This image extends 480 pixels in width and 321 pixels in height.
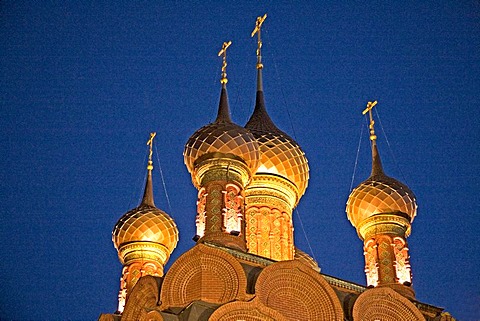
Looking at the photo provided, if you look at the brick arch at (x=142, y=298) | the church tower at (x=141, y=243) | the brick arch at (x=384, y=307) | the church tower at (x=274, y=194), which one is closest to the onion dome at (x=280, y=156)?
the church tower at (x=274, y=194)

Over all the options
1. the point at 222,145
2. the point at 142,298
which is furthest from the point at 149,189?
the point at 142,298

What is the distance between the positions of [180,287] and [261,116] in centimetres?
549

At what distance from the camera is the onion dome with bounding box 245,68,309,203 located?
52.0ft

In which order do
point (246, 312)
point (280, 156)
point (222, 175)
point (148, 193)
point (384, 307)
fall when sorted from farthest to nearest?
point (148, 193), point (280, 156), point (222, 175), point (384, 307), point (246, 312)

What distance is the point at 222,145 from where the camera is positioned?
14.0 meters

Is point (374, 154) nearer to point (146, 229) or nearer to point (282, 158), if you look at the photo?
point (282, 158)

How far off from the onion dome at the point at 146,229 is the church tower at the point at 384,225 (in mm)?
3195

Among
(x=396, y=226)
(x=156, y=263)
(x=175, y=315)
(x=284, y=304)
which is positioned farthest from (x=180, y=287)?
(x=396, y=226)

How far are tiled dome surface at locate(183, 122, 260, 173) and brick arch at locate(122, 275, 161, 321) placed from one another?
2408 millimetres

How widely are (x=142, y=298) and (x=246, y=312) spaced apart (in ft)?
6.09

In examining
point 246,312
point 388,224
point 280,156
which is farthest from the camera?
point 280,156

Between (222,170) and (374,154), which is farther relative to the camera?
(374,154)

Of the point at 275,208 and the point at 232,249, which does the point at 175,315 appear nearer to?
the point at 232,249

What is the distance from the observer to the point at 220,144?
46.1 feet
